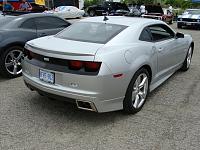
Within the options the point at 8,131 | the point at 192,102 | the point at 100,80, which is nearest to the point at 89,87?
the point at 100,80

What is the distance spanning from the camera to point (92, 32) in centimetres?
488

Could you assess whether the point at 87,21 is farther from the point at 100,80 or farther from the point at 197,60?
the point at 197,60

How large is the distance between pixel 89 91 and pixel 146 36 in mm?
1664

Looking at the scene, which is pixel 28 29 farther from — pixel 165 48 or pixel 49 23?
pixel 165 48

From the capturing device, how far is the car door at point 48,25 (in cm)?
735

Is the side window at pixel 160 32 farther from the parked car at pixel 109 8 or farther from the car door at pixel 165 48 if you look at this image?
the parked car at pixel 109 8

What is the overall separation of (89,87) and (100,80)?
169 millimetres

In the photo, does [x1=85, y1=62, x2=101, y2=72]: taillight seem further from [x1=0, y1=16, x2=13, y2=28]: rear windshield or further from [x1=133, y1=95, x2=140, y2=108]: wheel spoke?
[x1=0, y1=16, x2=13, y2=28]: rear windshield

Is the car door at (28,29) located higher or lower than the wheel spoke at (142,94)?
higher

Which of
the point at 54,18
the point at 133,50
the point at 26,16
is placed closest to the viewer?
the point at 133,50

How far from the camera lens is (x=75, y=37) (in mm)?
4840

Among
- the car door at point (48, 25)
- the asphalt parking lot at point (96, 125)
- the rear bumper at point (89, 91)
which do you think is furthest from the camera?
the car door at point (48, 25)

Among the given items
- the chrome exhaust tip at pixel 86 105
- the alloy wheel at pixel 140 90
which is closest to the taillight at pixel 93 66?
the chrome exhaust tip at pixel 86 105

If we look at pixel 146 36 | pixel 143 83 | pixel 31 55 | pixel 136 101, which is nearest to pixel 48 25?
pixel 31 55
